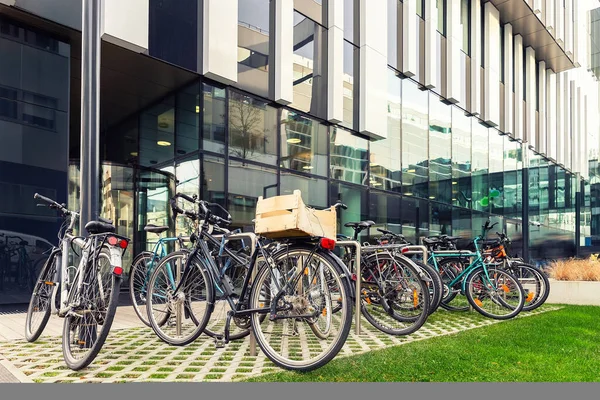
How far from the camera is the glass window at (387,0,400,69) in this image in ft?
47.7

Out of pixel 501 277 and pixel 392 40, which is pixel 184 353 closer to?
pixel 501 277

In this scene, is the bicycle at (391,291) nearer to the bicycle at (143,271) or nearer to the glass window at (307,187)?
the bicycle at (143,271)

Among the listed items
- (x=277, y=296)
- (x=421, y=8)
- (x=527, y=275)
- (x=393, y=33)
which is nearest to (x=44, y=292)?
(x=277, y=296)

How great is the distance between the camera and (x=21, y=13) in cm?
778

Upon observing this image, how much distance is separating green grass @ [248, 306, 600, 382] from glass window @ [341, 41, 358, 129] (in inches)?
304

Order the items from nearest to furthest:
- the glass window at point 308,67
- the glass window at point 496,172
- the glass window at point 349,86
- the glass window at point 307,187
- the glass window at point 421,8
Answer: the glass window at point 307,187 < the glass window at point 308,67 < the glass window at point 349,86 < the glass window at point 421,8 < the glass window at point 496,172

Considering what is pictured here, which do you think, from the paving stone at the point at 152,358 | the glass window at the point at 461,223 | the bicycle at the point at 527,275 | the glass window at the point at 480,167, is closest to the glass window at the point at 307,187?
the bicycle at the point at 527,275

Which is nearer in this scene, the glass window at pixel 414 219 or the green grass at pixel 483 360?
the green grass at pixel 483 360

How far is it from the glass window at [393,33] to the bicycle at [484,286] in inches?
339

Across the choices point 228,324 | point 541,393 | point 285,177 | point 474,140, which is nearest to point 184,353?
point 228,324

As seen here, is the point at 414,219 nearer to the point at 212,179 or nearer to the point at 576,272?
the point at 576,272

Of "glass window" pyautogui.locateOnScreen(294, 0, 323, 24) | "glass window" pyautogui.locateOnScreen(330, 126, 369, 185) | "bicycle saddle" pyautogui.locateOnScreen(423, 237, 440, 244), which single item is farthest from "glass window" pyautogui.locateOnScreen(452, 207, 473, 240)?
"bicycle saddle" pyautogui.locateOnScreen(423, 237, 440, 244)

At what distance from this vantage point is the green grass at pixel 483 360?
3715 mm

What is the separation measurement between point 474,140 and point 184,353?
55.1 feet
